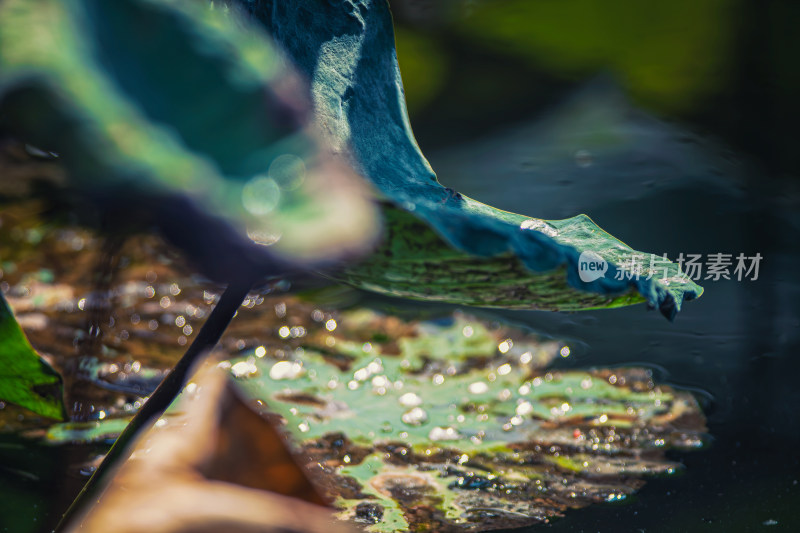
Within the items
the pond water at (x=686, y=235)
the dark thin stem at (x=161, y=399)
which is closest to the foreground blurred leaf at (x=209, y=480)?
the dark thin stem at (x=161, y=399)

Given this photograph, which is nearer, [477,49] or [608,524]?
[608,524]

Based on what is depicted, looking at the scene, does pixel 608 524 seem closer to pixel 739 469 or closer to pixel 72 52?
pixel 739 469

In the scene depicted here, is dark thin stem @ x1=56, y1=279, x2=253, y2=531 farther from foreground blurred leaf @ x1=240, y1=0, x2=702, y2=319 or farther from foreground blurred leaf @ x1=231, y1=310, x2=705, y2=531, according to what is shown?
foreground blurred leaf @ x1=231, y1=310, x2=705, y2=531

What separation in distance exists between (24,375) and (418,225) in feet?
1.64

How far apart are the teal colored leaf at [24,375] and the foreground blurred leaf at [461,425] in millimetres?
518

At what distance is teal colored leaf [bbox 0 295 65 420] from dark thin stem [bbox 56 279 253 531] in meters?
0.14

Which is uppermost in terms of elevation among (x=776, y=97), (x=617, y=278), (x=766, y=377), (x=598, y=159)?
(x=776, y=97)

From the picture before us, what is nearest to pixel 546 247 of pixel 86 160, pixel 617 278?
pixel 617 278

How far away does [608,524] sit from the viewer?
1.02 m

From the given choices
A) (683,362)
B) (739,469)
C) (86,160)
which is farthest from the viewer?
(683,362)

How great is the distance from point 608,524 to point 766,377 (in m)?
0.83

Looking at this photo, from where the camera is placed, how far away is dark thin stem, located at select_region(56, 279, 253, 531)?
0.52 meters

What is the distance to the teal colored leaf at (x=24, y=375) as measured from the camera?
1.87 ft

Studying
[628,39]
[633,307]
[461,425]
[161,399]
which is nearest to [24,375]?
[161,399]
